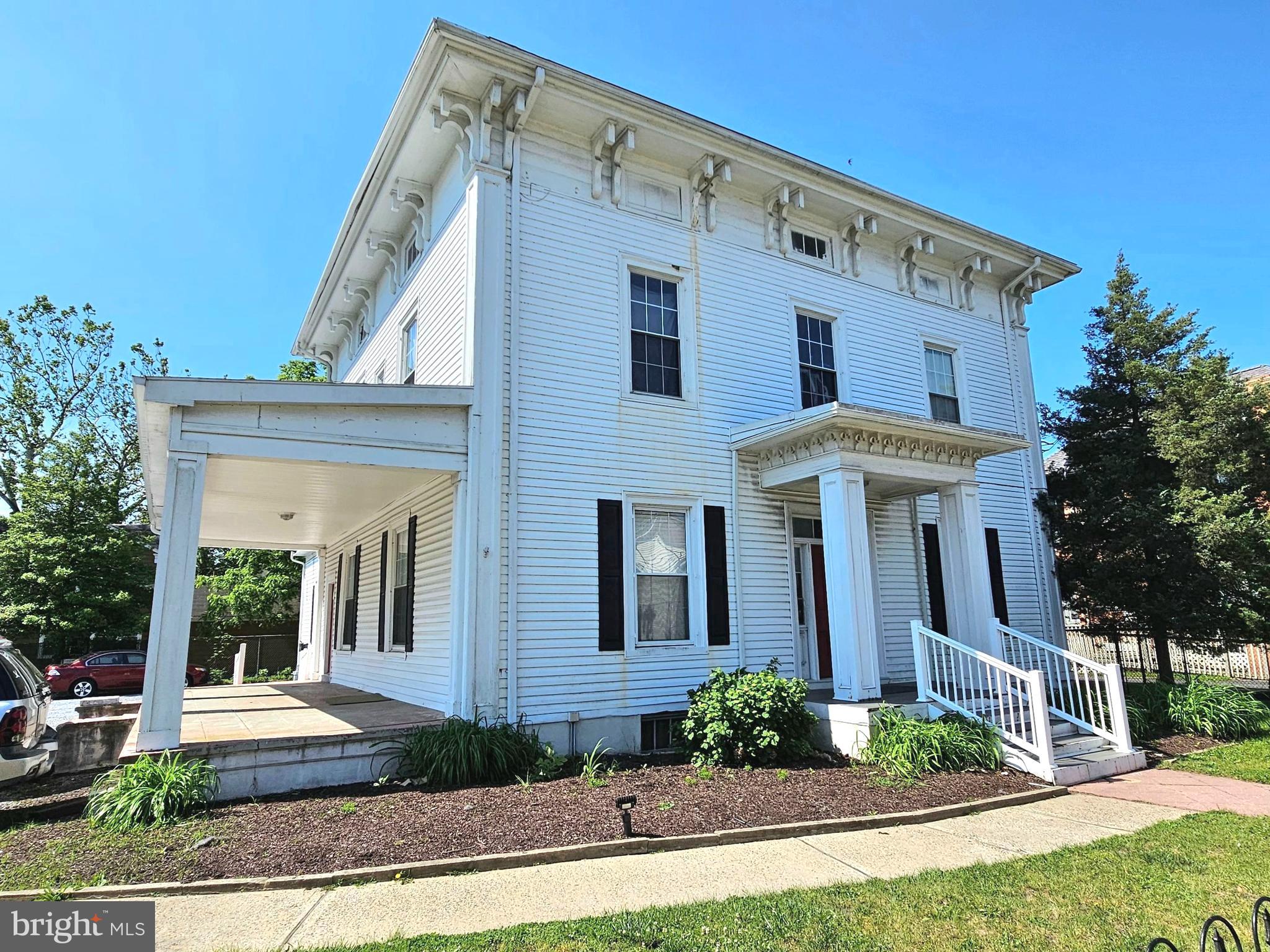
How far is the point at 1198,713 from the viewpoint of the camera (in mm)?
10297

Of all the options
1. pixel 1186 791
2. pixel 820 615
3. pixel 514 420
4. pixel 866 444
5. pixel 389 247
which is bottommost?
pixel 1186 791

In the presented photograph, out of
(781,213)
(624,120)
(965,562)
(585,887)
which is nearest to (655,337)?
(624,120)

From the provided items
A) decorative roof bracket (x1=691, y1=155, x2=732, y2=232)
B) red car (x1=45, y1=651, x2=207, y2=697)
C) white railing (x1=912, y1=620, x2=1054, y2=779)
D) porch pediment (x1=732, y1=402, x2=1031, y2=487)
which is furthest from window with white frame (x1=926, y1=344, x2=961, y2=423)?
red car (x1=45, y1=651, x2=207, y2=697)

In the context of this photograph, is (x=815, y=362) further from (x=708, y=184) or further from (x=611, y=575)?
(x=611, y=575)

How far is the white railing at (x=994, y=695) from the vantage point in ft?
26.0

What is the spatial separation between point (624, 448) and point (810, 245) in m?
5.17

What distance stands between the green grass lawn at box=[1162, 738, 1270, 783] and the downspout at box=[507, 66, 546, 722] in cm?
750

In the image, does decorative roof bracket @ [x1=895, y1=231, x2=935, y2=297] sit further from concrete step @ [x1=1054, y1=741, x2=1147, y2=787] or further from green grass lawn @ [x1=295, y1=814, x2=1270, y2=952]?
green grass lawn @ [x1=295, y1=814, x2=1270, y2=952]

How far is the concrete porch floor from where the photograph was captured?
22.9 ft

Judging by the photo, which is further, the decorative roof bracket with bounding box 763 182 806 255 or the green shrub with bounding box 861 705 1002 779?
the decorative roof bracket with bounding box 763 182 806 255

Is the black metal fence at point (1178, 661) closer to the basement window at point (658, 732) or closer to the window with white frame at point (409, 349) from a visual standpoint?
the basement window at point (658, 732)

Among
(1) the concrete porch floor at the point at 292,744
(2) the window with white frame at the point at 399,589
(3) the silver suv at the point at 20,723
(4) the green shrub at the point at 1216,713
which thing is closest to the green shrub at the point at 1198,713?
(4) the green shrub at the point at 1216,713

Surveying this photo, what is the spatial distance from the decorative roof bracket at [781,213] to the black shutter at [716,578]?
4.46 m

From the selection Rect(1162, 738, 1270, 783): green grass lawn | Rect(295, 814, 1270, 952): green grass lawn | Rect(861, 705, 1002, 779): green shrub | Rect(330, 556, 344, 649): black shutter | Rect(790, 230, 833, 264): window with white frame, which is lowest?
Rect(1162, 738, 1270, 783): green grass lawn
